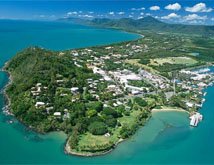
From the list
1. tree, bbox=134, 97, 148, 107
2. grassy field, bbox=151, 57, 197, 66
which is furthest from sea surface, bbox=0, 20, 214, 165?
grassy field, bbox=151, 57, 197, 66

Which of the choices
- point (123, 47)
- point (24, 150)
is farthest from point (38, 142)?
point (123, 47)

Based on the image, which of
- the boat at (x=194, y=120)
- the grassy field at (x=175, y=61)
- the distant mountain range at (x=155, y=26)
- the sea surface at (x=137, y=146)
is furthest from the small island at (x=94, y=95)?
the distant mountain range at (x=155, y=26)

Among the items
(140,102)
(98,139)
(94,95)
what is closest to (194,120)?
(140,102)

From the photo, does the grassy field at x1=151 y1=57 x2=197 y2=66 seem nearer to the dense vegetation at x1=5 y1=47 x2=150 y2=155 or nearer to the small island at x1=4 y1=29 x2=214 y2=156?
the small island at x1=4 y1=29 x2=214 y2=156

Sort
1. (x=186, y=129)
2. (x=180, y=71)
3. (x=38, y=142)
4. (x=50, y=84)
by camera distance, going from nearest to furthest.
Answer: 1. (x=38, y=142)
2. (x=186, y=129)
3. (x=50, y=84)
4. (x=180, y=71)

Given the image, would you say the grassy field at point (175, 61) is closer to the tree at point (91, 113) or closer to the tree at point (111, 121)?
the tree at point (91, 113)

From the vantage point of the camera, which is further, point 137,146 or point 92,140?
point 137,146

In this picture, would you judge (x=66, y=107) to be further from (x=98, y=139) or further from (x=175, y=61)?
(x=175, y=61)

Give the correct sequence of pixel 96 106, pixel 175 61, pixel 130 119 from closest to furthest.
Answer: pixel 130 119 < pixel 96 106 < pixel 175 61

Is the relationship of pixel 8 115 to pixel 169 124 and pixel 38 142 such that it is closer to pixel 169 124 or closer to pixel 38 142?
pixel 38 142
